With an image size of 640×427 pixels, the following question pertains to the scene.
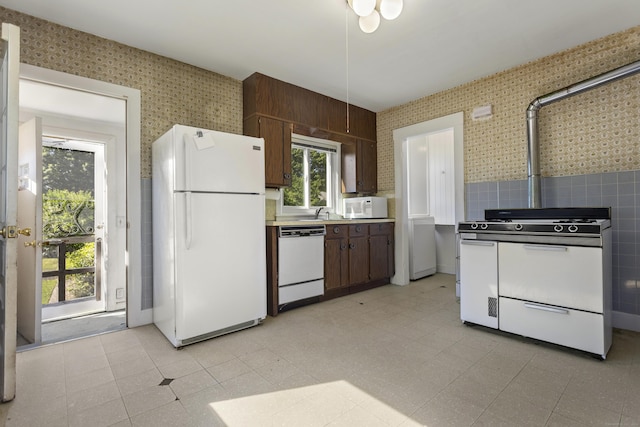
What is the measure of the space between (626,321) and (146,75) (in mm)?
4554

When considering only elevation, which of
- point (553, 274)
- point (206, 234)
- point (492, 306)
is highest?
point (206, 234)

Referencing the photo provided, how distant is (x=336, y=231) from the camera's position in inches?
136

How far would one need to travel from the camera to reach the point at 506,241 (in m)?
2.35

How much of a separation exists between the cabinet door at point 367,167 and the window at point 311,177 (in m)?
0.37

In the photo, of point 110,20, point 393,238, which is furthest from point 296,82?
point 393,238

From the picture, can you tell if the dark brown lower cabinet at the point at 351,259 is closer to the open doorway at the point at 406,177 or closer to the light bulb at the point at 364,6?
the open doorway at the point at 406,177

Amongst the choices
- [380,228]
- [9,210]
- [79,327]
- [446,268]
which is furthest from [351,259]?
[9,210]

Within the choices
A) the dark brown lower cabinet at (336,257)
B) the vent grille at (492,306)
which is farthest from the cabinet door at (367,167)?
the vent grille at (492,306)

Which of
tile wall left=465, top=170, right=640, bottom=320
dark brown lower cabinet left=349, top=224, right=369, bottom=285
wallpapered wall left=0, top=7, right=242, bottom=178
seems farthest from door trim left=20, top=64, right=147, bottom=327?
tile wall left=465, top=170, right=640, bottom=320

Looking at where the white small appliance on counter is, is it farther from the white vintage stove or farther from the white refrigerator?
the white refrigerator

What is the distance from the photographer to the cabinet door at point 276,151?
321 cm

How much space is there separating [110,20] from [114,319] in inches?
103

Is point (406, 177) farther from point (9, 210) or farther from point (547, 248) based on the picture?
point (9, 210)

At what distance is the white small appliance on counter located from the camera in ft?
13.1
